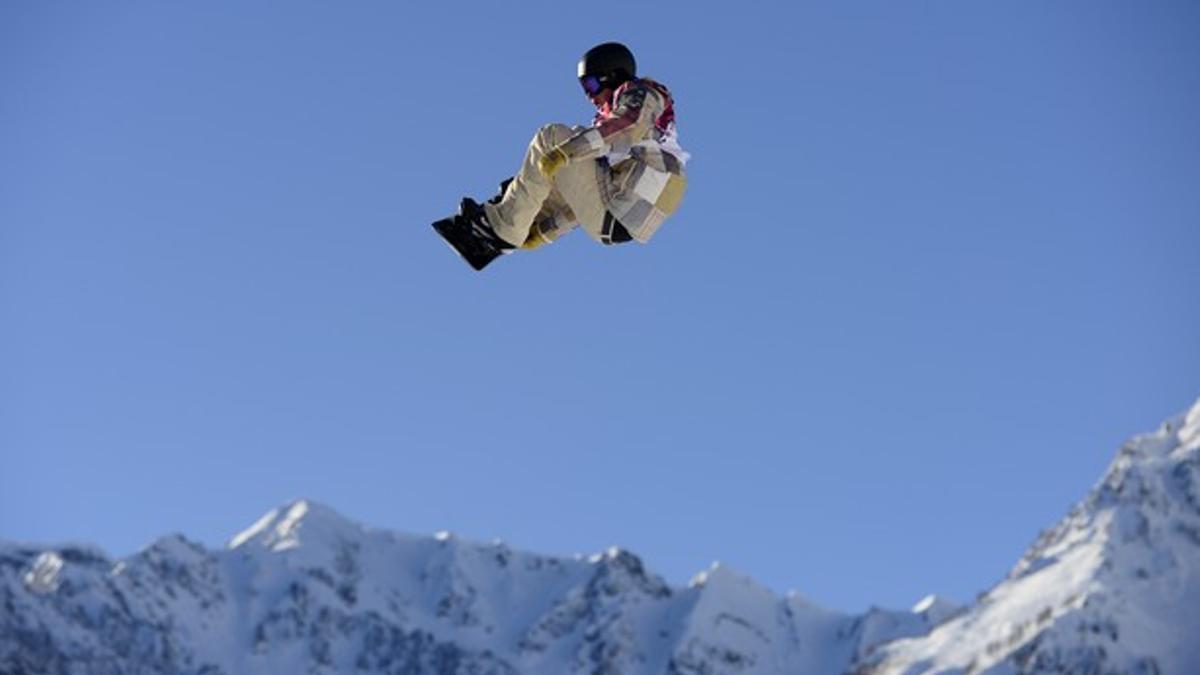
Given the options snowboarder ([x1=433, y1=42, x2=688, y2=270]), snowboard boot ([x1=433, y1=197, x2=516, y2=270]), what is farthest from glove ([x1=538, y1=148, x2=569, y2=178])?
snowboard boot ([x1=433, y1=197, x2=516, y2=270])

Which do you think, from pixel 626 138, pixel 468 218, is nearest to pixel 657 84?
pixel 626 138

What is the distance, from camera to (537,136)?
51.8 feet

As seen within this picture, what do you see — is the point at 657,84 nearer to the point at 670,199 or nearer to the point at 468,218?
the point at 670,199

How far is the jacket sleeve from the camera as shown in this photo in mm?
15586

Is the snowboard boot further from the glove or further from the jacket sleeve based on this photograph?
the jacket sleeve

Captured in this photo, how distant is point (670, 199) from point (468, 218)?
5.70 feet

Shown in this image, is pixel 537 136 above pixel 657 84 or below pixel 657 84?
below

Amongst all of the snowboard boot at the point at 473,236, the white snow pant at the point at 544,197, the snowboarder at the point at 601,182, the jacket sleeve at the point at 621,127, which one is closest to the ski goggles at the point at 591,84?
the snowboarder at the point at 601,182

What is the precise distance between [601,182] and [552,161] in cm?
81

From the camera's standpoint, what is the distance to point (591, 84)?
15883mm

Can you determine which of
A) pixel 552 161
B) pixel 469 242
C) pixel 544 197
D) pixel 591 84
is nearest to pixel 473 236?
pixel 469 242

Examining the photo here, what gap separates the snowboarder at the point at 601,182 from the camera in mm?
15797

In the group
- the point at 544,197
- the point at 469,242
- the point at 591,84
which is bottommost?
the point at 469,242

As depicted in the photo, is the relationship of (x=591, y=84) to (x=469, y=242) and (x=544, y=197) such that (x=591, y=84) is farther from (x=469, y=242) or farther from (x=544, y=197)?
(x=469, y=242)
